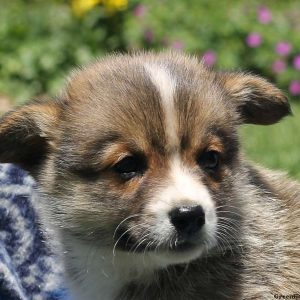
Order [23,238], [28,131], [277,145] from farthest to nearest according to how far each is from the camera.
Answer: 1. [277,145]
2. [23,238]
3. [28,131]

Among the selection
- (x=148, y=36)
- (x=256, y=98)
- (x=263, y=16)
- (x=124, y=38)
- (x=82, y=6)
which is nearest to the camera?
(x=256, y=98)

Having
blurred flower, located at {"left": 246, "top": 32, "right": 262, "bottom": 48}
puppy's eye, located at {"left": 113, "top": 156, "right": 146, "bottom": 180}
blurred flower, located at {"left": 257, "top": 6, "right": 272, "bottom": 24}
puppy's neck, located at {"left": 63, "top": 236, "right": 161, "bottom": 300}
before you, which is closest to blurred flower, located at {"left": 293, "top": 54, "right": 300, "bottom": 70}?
blurred flower, located at {"left": 246, "top": 32, "right": 262, "bottom": 48}

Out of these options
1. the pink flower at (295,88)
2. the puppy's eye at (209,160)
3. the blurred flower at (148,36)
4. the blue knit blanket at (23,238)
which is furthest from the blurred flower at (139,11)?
the puppy's eye at (209,160)

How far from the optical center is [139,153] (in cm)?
413

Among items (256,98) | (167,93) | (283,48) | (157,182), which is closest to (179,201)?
(157,182)

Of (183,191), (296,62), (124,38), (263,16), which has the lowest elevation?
(124,38)

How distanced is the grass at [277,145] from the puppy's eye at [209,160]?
2.98 m

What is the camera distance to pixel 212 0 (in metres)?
12.7

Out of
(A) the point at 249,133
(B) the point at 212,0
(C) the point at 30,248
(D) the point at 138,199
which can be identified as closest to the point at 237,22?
(B) the point at 212,0

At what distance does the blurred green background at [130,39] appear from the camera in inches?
420

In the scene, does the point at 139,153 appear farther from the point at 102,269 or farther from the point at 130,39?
the point at 130,39

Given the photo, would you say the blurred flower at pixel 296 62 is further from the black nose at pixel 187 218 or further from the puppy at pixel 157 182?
the black nose at pixel 187 218

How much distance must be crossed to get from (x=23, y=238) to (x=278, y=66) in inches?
245

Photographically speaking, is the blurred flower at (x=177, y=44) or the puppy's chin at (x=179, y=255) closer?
the puppy's chin at (x=179, y=255)
